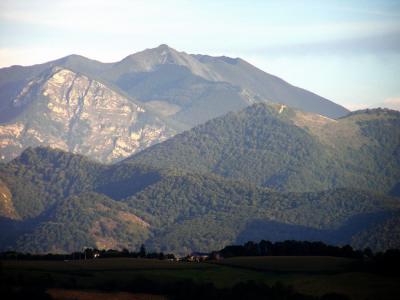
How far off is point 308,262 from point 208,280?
991 inches

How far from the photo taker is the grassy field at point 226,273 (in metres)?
153

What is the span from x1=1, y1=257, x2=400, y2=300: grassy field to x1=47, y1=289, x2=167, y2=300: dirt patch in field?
489 cm

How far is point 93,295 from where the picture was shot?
5842 inches

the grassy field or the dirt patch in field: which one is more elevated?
the grassy field

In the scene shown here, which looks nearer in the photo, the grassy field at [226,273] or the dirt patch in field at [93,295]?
the dirt patch in field at [93,295]

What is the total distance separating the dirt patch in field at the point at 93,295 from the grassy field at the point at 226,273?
16.1 feet

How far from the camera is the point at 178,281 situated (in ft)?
515

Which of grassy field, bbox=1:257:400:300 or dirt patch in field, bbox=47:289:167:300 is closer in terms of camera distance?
dirt patch in field, bbox=47:289:167:300

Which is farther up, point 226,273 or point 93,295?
point 226,273

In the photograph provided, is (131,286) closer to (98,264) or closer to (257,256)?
(98,264)

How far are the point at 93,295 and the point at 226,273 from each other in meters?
28.7

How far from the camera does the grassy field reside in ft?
502

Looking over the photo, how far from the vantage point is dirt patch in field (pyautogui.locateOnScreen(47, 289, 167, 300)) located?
145m

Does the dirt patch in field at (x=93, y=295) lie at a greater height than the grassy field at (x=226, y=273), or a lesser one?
lesser
